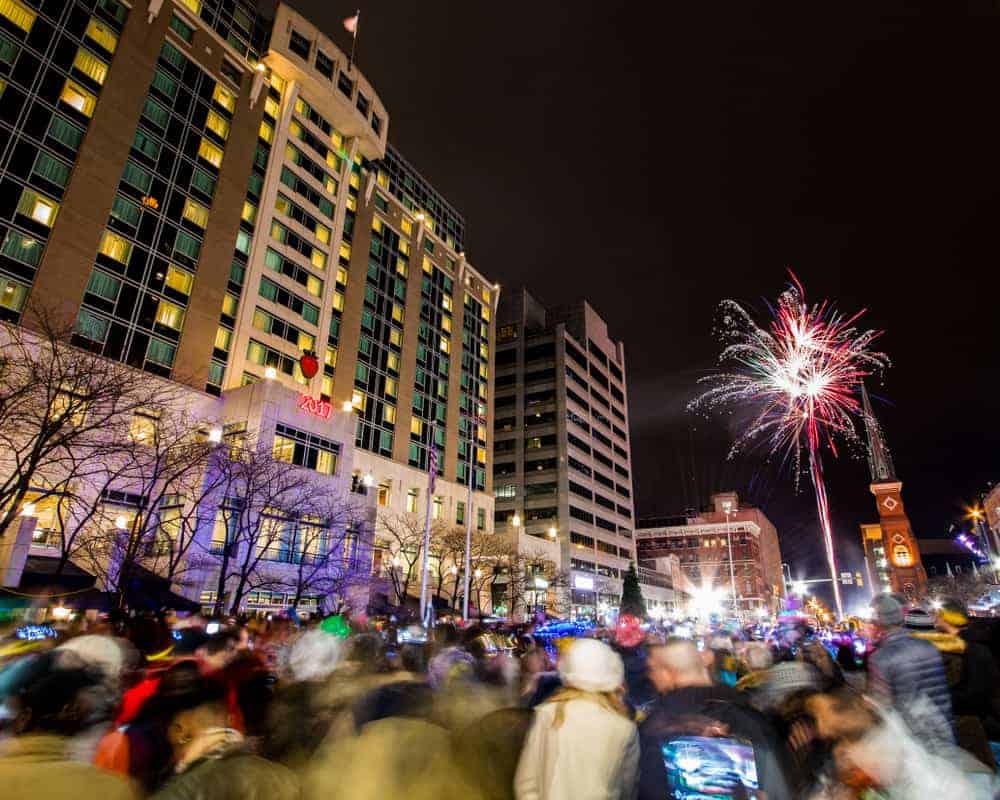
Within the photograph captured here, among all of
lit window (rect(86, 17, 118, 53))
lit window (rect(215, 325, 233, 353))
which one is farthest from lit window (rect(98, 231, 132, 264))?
lit window (rect(86, 17, 118, 53))

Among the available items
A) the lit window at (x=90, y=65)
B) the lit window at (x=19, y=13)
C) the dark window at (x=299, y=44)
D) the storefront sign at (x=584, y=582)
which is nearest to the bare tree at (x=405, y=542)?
the storefront sign at (x=584, y=582)

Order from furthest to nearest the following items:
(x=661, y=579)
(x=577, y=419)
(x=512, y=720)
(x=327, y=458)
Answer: (x=661, y=579)
(x=577, y=419)
(x=327, y=458)
(x=512, y=720)

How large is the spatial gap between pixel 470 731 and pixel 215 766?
1.80 metres

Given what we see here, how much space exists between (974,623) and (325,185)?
56117mm

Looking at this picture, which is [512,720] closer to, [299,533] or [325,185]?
[299,533]

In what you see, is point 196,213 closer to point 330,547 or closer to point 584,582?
point 330,547

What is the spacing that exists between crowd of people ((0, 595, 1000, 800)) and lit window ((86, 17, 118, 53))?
156 ft

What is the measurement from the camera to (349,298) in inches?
2110

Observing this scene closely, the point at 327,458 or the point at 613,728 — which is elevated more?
the point at 327,458

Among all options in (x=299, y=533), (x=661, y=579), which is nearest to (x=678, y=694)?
(x=299, y=533)

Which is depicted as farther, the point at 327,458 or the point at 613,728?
the point at 327,458

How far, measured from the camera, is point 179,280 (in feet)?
130

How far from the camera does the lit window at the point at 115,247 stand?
118 ft

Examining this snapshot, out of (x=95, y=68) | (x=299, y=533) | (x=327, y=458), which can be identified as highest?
(x=95, y=68)
